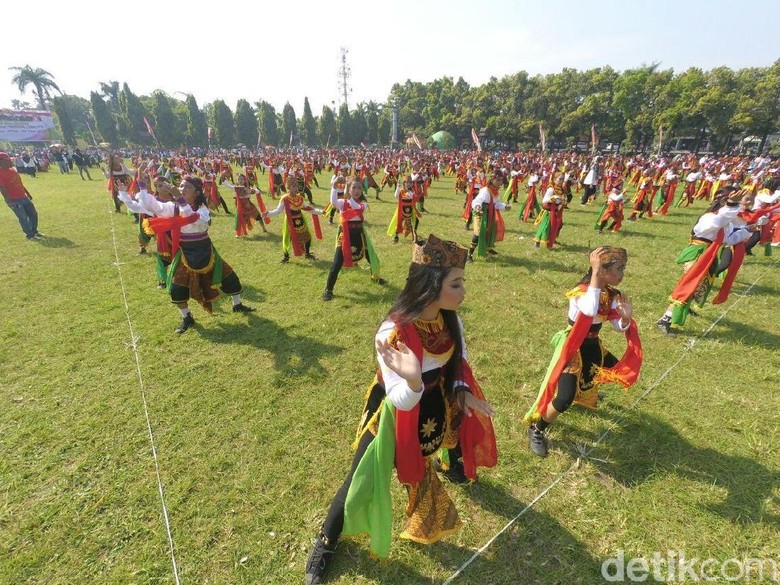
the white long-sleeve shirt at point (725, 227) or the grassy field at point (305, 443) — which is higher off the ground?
the white long-sleeve shirt at point (725, 227)

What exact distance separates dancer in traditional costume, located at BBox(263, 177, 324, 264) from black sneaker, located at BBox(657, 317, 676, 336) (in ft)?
21.5

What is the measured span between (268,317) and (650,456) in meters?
5.54

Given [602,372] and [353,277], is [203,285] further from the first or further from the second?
[602,372]

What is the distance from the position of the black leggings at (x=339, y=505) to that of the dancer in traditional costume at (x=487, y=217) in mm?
7384

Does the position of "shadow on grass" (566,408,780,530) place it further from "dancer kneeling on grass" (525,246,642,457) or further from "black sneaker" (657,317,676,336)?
"black sneaker" (657,317,676,336)

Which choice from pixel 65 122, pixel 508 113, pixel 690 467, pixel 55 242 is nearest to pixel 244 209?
pixel 55 242

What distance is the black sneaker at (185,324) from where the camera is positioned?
5830 mm

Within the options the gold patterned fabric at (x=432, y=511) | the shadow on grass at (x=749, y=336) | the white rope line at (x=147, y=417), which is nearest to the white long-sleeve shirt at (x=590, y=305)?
the gold patterned fabric at (x=432, y=511)

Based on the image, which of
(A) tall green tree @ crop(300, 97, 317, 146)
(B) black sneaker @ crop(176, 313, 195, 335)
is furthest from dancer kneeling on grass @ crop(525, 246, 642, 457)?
(A) tall green tree @ crop(300, 97, 317, 146)

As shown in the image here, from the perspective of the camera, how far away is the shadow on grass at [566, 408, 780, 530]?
3121 mm

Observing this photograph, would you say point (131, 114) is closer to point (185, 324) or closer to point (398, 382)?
point (185, 324)

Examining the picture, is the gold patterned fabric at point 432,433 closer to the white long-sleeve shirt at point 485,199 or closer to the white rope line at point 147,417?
the white rope line at point 147,417

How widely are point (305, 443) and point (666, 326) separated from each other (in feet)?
18.8

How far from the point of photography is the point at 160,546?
9.36 ft
